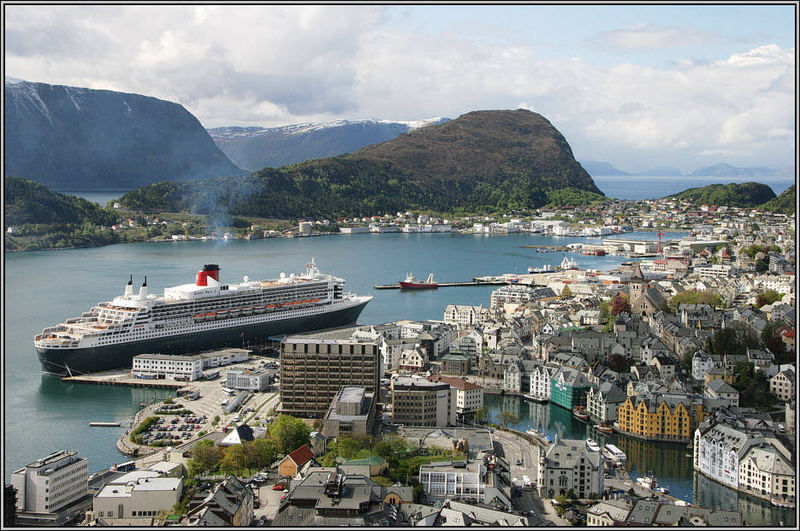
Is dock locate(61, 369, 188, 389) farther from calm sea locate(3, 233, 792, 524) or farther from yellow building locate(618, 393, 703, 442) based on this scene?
yellow building locate(618, 393, 703, 442)

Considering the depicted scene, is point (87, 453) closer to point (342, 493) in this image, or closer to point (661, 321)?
point (342, 493)

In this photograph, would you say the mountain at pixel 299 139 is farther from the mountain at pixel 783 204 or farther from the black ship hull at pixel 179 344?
the black ship hull at pixel 179 344

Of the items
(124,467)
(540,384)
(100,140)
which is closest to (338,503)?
(124,467)

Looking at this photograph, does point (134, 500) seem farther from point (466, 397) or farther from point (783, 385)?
point (783, 385)

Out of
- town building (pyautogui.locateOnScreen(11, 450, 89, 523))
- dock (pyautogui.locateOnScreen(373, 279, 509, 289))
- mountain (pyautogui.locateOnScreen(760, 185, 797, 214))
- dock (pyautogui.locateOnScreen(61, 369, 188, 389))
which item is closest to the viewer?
town building (pyautogui.locateOnScreen(11, 450, 89, 523))

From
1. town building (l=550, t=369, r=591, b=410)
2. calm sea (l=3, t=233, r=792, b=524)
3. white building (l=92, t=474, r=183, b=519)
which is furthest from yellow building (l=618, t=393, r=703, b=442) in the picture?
calm sea (l=3, t=233, r=792, b=524)

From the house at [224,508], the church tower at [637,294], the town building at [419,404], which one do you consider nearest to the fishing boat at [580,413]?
the town building at [419,404]

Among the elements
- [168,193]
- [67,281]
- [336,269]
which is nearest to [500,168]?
[168,193]
